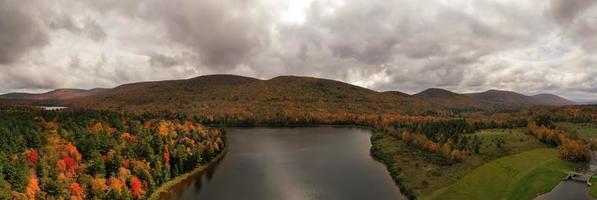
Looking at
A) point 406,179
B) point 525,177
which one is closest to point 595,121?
point 525,177

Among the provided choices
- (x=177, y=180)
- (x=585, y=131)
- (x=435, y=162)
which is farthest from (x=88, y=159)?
(x=585, y=131)

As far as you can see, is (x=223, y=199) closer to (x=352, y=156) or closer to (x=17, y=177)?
(x=17, y=177)

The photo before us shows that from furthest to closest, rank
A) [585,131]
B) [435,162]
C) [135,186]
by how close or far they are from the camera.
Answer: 1. [585,131]
2. [435,162]
3. [135,186]

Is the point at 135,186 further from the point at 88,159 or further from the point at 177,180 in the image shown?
the point at 177,180

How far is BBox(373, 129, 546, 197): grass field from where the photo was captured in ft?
308

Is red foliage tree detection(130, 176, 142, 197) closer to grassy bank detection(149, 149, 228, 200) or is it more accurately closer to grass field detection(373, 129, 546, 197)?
grassy bank detection(149, 149, 228, 200)

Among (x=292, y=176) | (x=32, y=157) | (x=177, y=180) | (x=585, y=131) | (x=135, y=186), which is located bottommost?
(x=292, y=176)

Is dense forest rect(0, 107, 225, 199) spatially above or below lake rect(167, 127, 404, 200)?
above

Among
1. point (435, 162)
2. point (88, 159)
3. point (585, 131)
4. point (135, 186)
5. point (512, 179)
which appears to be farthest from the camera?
point (585, 131)

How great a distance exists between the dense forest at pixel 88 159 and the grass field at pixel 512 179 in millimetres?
69818

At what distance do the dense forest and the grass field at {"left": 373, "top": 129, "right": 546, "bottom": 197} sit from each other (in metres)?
65.1

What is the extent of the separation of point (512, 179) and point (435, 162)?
24413mm

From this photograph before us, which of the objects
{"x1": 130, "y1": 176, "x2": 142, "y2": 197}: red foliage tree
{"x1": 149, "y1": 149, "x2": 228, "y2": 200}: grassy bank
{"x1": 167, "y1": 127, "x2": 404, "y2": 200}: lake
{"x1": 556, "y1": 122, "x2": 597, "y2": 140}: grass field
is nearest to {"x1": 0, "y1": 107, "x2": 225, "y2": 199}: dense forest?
{"x1": 130, "y1": 176, "x2": 142, "y2": 197}: red foliage tree

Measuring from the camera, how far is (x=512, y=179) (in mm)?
90000
